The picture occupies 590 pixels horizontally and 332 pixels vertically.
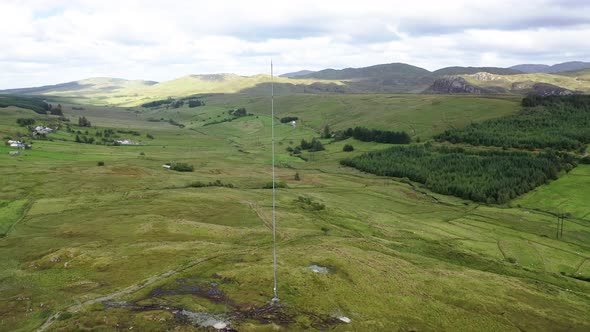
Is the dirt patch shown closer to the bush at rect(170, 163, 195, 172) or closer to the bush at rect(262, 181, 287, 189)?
the bush at rect(262, 181, 287, 189)

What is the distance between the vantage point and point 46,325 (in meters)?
42.9

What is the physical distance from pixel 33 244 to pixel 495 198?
152749 mm

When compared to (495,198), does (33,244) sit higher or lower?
higher

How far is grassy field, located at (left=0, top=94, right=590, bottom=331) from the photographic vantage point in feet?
159

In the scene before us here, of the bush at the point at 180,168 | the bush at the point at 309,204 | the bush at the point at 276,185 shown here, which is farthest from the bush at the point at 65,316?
the bush at the point at 180,168

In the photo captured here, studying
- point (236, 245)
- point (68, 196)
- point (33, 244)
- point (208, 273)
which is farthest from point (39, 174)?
point (208, 273)

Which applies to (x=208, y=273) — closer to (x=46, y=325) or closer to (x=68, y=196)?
(x=46, y=325)

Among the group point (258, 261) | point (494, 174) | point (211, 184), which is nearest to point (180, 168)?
point (211, 184)

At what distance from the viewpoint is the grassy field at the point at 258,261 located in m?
48.4

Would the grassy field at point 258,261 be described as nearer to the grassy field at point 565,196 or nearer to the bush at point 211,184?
the bush at point 211,184

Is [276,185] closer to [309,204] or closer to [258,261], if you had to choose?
[309,204]

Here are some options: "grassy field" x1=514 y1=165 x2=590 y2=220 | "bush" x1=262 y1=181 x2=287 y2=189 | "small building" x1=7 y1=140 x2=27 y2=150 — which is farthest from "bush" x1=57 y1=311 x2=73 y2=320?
"small building" x1=7 y1=140 x2=27 y2=150

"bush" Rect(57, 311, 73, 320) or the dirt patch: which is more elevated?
"bush" Rect(57, 311, 73, 320)

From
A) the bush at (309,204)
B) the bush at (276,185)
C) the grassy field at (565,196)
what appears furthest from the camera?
the bush at (276,185)
